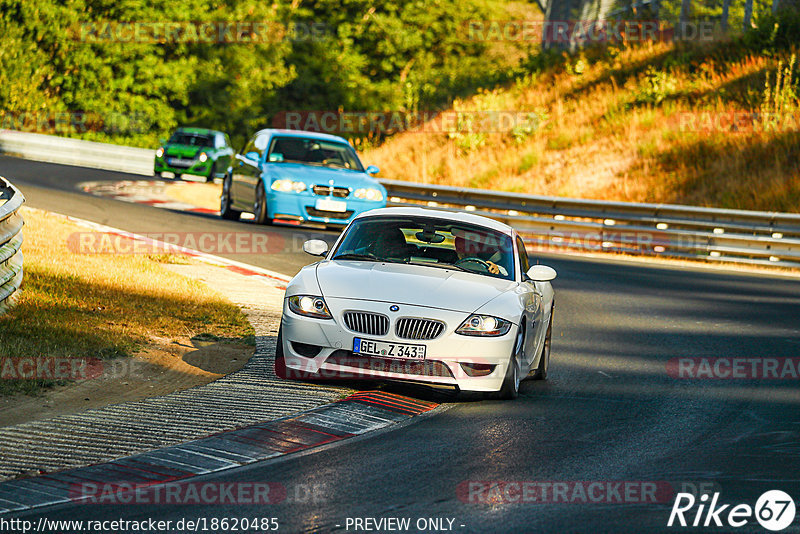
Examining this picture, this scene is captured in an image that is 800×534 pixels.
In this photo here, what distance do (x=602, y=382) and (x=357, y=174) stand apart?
11.2 metres

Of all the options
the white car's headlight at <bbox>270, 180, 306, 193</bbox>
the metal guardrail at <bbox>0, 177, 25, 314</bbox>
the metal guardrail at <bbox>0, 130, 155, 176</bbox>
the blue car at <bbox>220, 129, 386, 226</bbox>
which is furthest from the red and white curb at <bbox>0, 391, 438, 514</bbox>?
the metal guardrail at <bbox>0, 130, 155, 176</bbox>

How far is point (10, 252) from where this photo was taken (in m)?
10.8

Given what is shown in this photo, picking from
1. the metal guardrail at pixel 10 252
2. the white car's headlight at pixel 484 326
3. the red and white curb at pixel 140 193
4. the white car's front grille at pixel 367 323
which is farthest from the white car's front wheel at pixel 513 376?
the red and white curb at pixel 140 193

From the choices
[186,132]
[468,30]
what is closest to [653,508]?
[186,132]

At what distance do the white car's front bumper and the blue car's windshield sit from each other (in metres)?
12.4

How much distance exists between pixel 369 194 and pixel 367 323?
1182 cm

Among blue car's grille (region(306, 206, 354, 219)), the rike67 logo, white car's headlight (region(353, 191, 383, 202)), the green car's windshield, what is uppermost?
the green car's windshield

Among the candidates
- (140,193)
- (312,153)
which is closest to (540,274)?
(312,153)

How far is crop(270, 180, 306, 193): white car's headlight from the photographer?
20.3m

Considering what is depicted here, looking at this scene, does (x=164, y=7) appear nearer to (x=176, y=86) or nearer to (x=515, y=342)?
(x=176, y=86)

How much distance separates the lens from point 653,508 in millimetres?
6297

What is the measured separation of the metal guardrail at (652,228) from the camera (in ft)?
73.0

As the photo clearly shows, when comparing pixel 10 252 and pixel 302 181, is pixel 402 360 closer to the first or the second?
pixel 10 252

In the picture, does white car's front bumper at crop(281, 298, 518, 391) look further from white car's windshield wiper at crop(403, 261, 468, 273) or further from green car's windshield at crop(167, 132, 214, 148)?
green car's windshield at crop(167, 132, 214, 148)
